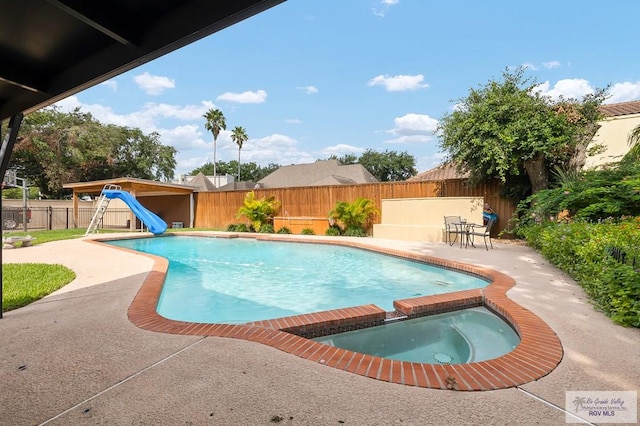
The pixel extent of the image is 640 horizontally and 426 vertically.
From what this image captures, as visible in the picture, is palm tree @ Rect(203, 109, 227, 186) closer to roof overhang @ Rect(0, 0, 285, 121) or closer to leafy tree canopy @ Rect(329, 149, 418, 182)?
leafy tree canopy @ Rect(329, 149, 418, 182)

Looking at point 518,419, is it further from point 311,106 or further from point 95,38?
point 311,106

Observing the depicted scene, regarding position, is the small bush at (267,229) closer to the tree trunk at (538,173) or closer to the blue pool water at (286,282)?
the blue pool water at (286,282)

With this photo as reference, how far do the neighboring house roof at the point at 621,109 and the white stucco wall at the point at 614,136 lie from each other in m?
0.31

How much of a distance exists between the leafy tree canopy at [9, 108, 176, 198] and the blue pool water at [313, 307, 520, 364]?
24916mm

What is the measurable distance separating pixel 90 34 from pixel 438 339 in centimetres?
437

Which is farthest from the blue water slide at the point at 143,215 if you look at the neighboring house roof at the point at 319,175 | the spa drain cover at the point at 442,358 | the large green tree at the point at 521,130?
the spa drain cover at the point at 442,358

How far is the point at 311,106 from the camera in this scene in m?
18.3

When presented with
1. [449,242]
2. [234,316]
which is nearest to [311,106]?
[449,242]

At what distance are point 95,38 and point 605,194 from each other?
9.46 m

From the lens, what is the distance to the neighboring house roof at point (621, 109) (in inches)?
432

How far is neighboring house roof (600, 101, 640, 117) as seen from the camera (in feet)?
36.0

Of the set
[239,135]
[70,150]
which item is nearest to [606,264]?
[70,150]

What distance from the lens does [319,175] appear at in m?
26.4

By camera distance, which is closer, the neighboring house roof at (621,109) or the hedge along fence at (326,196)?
the neighboring house roof at (621,109)
